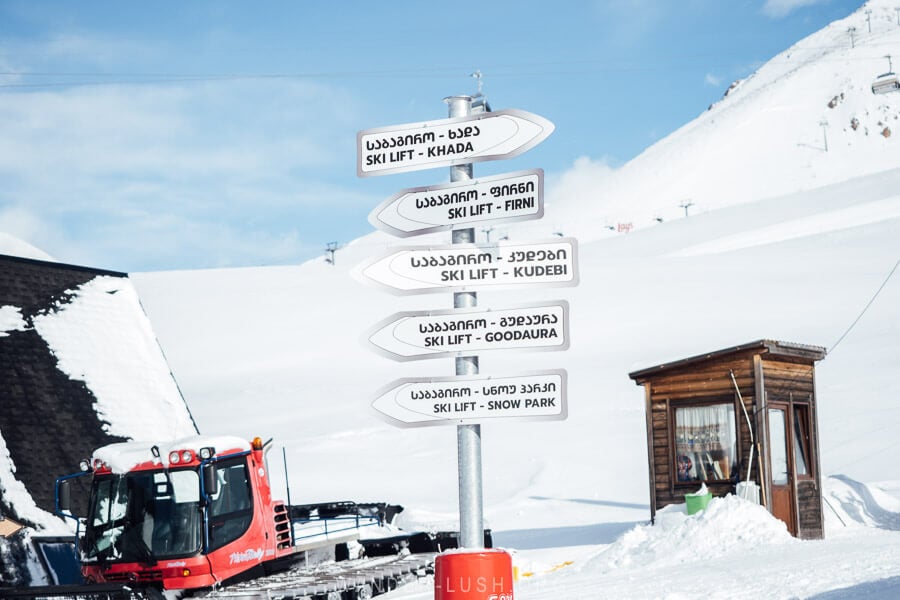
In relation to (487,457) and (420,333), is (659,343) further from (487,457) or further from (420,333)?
(420,333)

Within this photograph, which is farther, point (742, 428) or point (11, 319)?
point (11, 319)

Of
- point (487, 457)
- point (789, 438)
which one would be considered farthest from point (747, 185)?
point (789, 438)

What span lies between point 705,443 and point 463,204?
13.2m

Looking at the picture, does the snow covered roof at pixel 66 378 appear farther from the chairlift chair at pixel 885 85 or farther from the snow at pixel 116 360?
the chairlift chair at pixel 885 85

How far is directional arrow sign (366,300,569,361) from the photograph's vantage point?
570 centimetres

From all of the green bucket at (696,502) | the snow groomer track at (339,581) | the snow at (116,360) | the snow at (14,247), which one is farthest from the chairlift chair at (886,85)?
the snow at (14,247)

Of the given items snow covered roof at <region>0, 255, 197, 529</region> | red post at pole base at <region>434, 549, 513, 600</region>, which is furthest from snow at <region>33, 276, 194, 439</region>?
red post at pole base at <region>434, 549, 513, 600</region>

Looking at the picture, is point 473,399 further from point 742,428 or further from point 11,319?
point 11,319

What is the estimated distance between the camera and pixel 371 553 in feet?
54.5

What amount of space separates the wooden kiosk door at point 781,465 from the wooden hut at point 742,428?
2 centimetres

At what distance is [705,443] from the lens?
18.1m

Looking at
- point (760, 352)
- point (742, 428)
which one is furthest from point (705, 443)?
point (760, 352)

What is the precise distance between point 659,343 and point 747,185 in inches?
5695

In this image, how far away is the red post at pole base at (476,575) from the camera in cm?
561
